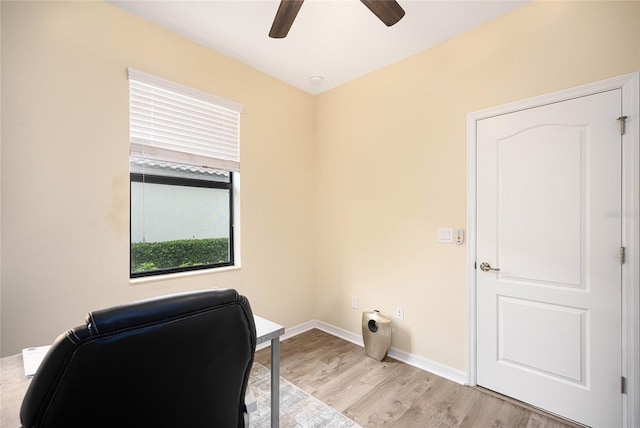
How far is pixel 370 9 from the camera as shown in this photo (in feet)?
5.35

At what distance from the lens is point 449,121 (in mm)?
2402

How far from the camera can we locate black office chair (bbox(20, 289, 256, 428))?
1.97 feet

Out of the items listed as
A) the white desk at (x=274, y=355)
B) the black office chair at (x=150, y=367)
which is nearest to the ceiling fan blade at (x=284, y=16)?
the black office chair at (x=150, y=367)

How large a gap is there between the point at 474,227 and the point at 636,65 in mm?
1285

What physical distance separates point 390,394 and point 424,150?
1986mm

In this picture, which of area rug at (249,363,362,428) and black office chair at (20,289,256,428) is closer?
black office chair at (20,289,256,428)

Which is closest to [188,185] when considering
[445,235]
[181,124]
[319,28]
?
[181,124]

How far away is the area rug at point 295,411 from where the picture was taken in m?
1.83

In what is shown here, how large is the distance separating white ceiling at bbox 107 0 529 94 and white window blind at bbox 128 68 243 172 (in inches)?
18.2

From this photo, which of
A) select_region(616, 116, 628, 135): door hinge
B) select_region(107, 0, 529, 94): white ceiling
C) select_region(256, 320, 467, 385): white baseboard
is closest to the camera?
select_region(616, 116, 628, 135): door hinge

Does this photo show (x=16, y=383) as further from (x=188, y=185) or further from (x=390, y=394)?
(x=390, y=394)

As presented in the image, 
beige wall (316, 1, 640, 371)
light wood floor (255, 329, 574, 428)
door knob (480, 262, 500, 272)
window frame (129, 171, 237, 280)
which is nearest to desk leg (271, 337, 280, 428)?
light wood floor (255, 329, 574, 428)

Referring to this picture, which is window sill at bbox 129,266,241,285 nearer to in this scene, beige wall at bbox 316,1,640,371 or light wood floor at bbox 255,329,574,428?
light wood floor at bbox 255,329,574,428

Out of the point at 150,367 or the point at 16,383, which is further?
the point at 16,383
